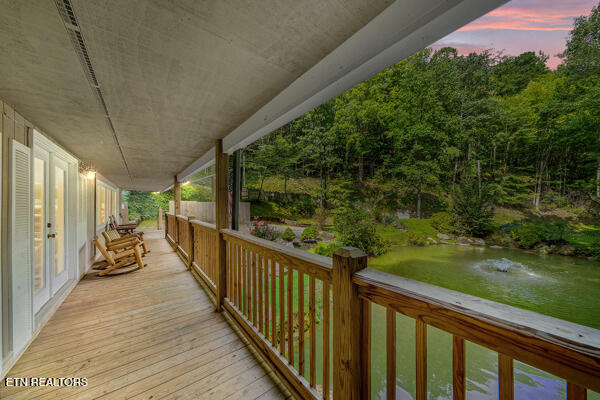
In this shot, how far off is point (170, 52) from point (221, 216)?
1.85 meters

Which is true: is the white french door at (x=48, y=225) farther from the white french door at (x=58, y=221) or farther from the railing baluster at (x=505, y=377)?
the railing baluster at (x=505, y=377)

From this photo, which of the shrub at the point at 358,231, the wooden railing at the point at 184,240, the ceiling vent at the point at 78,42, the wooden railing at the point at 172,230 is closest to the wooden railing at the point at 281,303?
the ceiling vent at the point at 78,42

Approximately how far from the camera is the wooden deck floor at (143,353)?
1.57 meters

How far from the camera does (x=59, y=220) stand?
319 cm

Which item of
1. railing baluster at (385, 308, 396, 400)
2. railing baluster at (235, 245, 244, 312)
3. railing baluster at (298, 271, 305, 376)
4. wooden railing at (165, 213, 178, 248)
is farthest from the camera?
wooden railing at (165, 213, 178, 248)

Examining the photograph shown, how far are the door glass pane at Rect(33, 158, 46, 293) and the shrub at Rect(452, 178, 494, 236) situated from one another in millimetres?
12996

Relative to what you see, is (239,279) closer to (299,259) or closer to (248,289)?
(248,289)

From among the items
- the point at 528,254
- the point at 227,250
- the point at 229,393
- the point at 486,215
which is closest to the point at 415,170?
the point at 486,215

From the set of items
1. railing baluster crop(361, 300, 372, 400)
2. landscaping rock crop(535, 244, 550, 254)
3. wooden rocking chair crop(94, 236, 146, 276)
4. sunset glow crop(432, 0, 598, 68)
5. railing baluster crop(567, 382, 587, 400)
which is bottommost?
landscaping rock crop(535, 244, 550, 254)

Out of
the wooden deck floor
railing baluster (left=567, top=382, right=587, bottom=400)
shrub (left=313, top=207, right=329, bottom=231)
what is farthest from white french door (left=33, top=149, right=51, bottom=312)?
shrub (left=313, top=207, right=329, bottom=231)

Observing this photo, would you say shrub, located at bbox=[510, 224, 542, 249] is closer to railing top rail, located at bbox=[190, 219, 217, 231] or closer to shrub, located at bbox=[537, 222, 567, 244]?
shrub, located at bbox=[537, 222, 567, 244]

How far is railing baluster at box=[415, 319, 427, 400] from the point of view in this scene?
0.81m

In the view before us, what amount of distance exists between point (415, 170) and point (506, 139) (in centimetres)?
373

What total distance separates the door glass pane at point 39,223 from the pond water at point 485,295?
428cm
